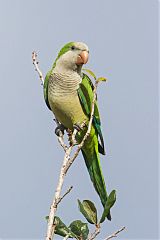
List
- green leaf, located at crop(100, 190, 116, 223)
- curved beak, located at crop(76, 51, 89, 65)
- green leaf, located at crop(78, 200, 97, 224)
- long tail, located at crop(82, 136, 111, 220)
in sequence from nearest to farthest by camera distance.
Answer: green leaf, located at crop(100, 190, 116, 223)
green leaf, located at crop(78, 200, 97, 224)
curved beak, located at crop(76, 51, 89, 65)
long tail, located at crop(82, 136, 111, 220)

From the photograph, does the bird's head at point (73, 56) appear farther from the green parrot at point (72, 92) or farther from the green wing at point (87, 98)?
the green wing at point (87, 98)

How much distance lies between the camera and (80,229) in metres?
2.95

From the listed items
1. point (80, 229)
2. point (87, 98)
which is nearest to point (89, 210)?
point (80, 229)

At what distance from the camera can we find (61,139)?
10.1 feet

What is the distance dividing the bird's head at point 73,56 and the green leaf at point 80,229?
6.13 ft

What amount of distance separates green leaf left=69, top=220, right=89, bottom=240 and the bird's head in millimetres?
1869

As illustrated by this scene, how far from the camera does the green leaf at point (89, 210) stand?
306cm

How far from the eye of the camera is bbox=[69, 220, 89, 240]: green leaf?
2949 millimetres

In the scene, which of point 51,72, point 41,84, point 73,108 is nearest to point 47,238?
point 41,84

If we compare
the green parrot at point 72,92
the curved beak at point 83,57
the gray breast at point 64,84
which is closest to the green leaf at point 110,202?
the green parrot at point 72,92

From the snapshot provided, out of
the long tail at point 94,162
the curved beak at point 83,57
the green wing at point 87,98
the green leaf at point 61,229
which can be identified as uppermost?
the curved beak at point 83,57

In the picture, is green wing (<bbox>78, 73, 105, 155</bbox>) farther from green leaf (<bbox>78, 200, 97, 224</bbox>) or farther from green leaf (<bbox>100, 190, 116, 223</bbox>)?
green leaf (<bbox>100, 190, 116, 223</bbox>)

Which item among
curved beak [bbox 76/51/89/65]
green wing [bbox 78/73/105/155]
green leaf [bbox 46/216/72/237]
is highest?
curved beak [bbox 76/51/89/65]

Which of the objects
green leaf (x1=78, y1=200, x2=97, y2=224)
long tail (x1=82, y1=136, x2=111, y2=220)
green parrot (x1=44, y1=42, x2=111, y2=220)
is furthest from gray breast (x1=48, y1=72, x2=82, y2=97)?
green leaf (x1=78, y1=200, x2=97, y2=224)
